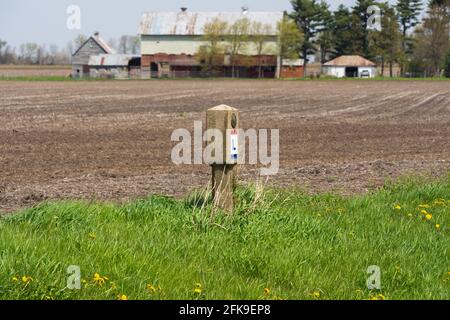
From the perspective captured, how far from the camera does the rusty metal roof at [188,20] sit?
341 feet

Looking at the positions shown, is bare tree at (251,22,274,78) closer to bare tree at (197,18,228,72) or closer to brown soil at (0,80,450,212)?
bare tree at (197,18,228,72)

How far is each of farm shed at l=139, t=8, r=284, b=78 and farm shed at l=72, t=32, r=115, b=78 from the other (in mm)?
12178

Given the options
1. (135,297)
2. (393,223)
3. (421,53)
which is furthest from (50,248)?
(421,53)

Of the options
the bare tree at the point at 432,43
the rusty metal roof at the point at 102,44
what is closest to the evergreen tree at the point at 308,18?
the bare tree at the point at 432,43

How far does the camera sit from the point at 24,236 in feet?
19.4

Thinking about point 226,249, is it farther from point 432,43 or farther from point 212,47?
point 432,43

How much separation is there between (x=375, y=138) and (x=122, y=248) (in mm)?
14394

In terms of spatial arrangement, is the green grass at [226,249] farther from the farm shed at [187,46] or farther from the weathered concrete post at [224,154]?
the farm shed at [187,46]

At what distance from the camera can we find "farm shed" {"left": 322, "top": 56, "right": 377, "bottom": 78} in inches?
4257

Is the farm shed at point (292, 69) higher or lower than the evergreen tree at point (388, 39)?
lower

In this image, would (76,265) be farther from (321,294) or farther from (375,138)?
(375,138)

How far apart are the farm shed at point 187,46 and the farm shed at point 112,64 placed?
3.42m

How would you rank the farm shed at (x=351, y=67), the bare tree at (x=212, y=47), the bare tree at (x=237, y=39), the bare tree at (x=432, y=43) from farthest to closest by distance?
1. the farm shed at (x=351, y=67)
2. the bare tree at (x=432, y=43)
3. the bare tree at (x=237, y=39)
4. the bare tree at (x=212, y=47)
